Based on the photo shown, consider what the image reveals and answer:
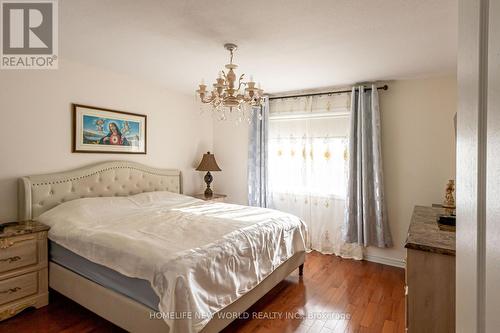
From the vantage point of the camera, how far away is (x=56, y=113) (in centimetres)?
282

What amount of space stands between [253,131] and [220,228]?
2372 millimetres

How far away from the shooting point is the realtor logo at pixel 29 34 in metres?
1.85

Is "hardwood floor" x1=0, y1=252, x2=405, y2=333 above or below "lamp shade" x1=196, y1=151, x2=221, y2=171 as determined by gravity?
below

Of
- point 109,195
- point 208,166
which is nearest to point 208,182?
point 208,166

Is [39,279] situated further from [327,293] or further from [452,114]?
[452,114]

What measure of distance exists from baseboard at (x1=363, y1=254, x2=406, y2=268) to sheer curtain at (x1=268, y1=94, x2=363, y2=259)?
0.11m

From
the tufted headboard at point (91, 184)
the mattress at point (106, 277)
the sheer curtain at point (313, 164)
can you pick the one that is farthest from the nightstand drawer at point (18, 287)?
the sheer curtain at point (313, 164)

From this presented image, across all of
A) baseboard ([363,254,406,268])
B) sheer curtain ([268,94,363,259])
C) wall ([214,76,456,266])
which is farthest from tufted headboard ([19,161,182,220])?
wall ([214,76,456,266])

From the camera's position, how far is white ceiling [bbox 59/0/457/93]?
1790 mm

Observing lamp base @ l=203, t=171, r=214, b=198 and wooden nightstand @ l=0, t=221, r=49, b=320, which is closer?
wooden nightstand @ l=0, t=221, r=49, b=320

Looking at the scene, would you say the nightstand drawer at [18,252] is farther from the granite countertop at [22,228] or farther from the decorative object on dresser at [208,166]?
the decorative object on dresser at [208,166]

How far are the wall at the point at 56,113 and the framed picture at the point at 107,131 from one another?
0.08m

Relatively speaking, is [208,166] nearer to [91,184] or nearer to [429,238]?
[91,184]

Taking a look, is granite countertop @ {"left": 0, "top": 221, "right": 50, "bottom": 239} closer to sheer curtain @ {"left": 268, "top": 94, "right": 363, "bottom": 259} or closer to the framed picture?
the framed picture
